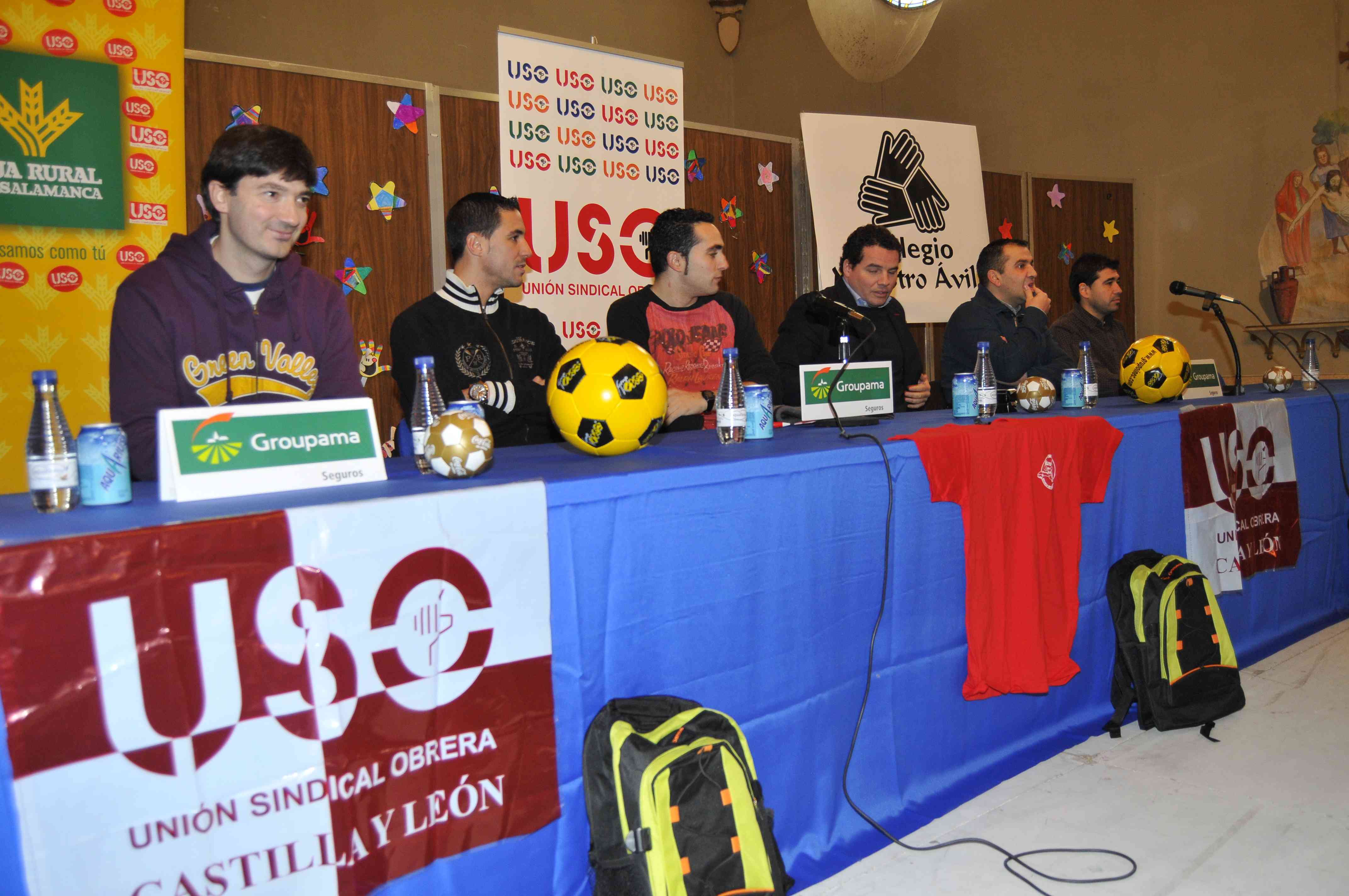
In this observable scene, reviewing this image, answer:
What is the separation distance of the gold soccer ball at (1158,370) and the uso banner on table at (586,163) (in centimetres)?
177

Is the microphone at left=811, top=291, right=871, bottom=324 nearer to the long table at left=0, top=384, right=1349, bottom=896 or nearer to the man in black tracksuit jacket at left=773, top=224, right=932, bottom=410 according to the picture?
the long table at left=0, top=384, right=1349, bottom=896

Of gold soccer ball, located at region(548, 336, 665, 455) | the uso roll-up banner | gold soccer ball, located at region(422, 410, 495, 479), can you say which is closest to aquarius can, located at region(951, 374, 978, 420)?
gold soccer ball, located at region(548, 336, 665, 455)

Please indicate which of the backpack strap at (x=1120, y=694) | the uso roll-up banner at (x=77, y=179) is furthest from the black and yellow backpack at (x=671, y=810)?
the uso roll-up banner at (x=77, y=179)

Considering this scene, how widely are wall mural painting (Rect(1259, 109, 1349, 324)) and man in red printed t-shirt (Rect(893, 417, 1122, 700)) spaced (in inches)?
143

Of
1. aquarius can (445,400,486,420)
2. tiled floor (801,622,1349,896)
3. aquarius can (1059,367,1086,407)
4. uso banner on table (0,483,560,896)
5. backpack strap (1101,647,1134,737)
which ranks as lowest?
tiled floor (801,622,1349,896)

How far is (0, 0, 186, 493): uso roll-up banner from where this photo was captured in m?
2.48

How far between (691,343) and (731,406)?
3.13 ft

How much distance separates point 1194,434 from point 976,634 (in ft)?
3.57

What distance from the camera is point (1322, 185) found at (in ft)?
15.3

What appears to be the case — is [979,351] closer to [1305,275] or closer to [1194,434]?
[1194,434]

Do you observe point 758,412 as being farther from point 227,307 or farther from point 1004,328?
point 1004,328

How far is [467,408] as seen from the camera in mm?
1448


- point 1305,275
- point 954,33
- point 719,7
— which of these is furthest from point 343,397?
point 719,7

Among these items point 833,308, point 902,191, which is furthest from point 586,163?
point 902,191
